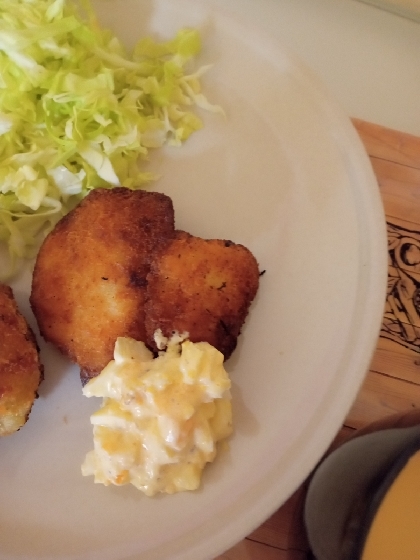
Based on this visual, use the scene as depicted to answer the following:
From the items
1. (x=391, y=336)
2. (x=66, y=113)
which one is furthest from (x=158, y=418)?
(x=66, y=113)

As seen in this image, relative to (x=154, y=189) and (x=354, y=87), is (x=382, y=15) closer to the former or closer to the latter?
(x=354, y=87)

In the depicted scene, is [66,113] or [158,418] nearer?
[158,418]

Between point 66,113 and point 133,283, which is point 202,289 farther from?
point 66,113

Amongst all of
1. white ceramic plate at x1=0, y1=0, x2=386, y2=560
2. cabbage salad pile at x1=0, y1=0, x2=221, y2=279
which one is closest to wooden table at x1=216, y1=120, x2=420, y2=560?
white ceramic plate at x1=0, y1=0, x2=386, y2=560

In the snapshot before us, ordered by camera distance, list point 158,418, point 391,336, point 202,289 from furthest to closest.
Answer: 1. point 391,336
2. point 202,289
3. point 158,418

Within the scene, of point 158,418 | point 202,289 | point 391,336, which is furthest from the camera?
point 391,336

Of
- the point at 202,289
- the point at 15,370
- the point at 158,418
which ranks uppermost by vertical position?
the point at 202,289

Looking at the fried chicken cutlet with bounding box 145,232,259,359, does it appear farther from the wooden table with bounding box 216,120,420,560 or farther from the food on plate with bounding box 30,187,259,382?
the wooden table with bounding box 216,120,420,560
